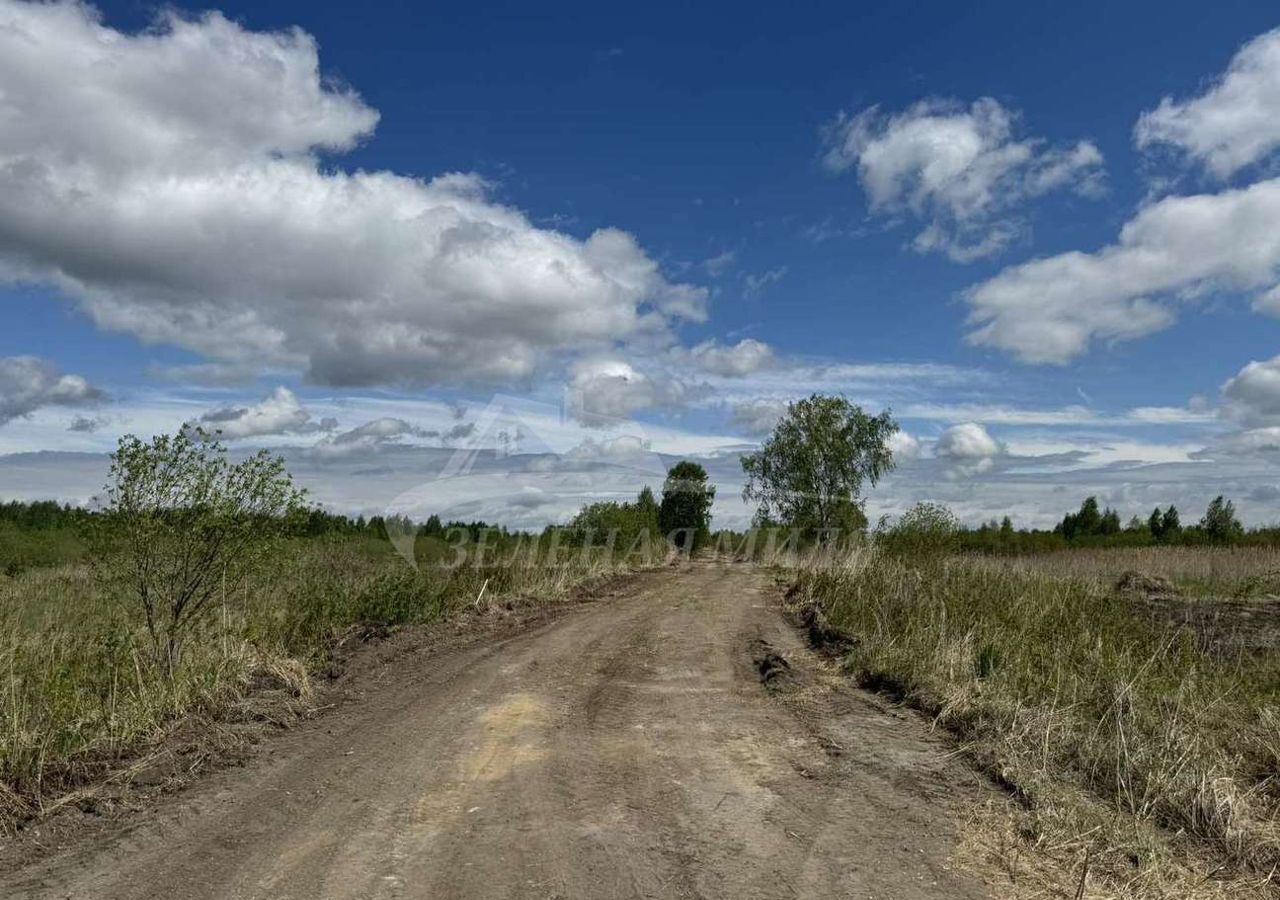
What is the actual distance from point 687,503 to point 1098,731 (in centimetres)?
3751

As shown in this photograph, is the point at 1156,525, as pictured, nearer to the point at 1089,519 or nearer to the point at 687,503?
the point at 1089,519

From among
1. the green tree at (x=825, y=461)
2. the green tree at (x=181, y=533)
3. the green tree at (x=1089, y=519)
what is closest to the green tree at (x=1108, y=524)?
the green tree at (x=1089, y=519)

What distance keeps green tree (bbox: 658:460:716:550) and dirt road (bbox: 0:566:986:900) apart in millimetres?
34007

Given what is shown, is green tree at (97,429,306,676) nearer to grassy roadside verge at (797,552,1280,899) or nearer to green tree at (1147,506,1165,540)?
grassy roadside verge at (797,552,1280,899)

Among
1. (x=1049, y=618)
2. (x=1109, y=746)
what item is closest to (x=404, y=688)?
(x=1109, y=746)

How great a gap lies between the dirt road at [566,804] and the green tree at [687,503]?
34.0 metres

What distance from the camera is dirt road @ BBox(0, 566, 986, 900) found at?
466cm

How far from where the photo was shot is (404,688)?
9.37 m

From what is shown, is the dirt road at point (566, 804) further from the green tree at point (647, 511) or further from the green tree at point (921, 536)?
the green tree at point (647, 511)

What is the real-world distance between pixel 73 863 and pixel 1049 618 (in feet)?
36.7

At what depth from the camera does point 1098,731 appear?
6.86 meters

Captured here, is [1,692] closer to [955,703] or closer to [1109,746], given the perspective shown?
[955,703]

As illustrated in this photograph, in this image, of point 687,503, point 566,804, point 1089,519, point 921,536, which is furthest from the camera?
point 1089,519

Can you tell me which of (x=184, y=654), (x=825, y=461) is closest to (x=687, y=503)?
(x=825, y=461)
